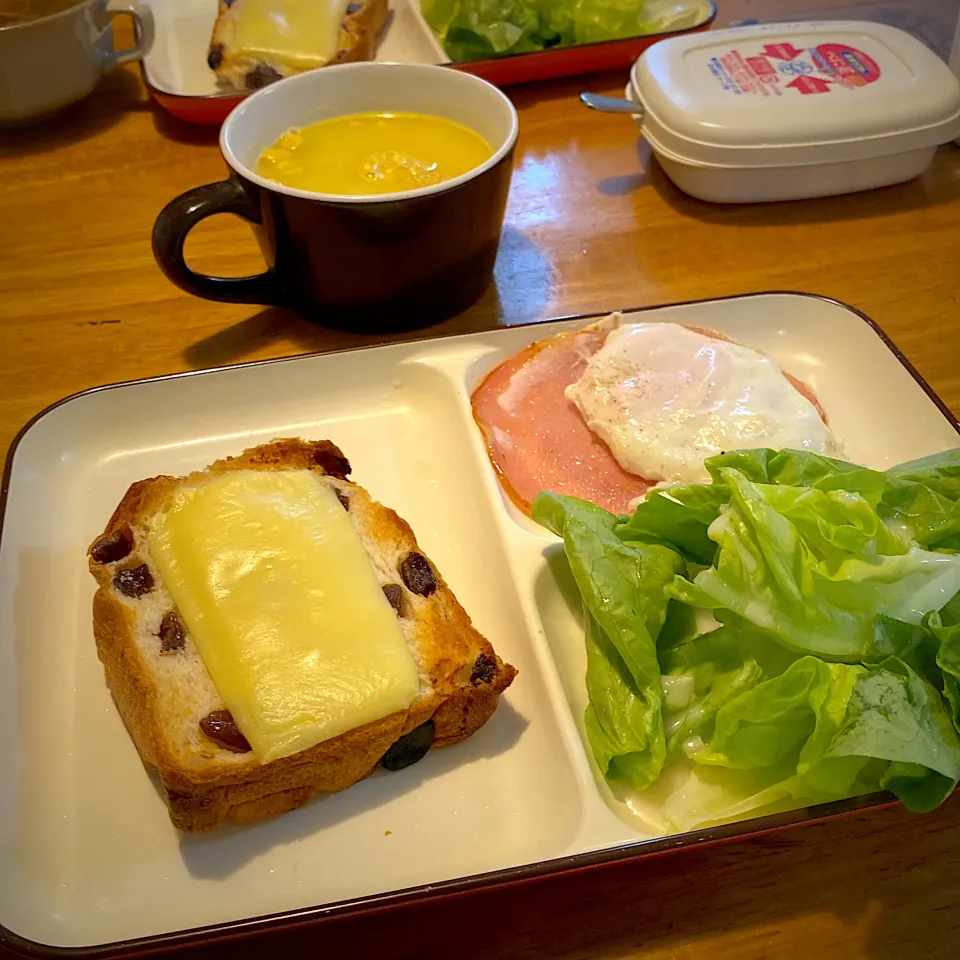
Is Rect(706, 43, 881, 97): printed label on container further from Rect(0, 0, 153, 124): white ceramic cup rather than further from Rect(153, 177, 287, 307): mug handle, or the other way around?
Rect(0, 0, 153, 124): white ceramic cup

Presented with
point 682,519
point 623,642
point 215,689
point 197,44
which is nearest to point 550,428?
point 682,519

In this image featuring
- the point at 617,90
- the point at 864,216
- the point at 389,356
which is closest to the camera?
the point at 389,356

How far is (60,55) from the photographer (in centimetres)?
191

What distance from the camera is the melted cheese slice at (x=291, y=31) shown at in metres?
1.99


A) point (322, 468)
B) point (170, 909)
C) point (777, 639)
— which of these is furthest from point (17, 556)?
point (777, 639)

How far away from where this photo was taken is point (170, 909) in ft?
2.93

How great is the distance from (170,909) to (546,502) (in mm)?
616

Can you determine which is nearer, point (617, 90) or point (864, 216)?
point (864, 216)

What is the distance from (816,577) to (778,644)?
0.29ft

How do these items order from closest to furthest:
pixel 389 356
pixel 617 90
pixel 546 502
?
1. pixel 546 502
2. pixel 389 356
3. pixel 617 90

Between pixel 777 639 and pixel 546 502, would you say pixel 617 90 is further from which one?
pixel 777 639

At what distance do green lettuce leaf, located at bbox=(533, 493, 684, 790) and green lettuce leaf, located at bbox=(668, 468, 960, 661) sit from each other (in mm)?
48

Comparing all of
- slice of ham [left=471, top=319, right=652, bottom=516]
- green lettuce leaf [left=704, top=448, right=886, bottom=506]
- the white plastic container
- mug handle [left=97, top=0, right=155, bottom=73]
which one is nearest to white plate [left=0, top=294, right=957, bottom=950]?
slice of ham [left=471, top=319, right=652, bottom=516]

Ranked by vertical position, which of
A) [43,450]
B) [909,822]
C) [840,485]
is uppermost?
[840,485]
